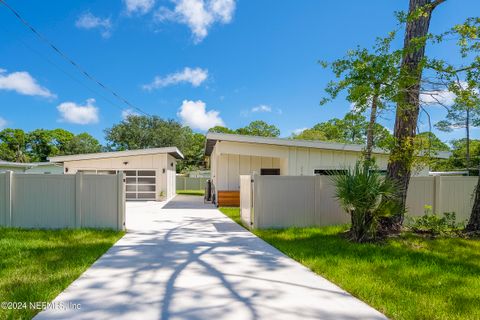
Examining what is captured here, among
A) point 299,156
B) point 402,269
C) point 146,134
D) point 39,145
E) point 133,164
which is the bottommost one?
point 402,269

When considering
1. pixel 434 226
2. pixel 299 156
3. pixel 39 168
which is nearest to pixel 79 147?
pixel 39 168

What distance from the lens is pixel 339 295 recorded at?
3.45 metres

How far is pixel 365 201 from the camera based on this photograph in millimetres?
6082

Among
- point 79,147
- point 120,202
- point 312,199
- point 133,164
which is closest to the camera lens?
point 120,202

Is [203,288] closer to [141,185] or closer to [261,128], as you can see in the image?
[141,185]

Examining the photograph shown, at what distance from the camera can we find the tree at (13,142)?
44.7 meters

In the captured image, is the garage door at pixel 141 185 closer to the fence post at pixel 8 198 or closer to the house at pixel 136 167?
the house at pixel 136 167

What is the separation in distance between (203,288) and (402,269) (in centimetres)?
272

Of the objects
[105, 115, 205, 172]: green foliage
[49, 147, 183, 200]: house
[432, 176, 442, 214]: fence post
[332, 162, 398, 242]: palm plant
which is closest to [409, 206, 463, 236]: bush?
[432, 176, 442, 214]: fence post

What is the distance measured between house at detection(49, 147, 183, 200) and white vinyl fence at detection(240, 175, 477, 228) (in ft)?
32.2

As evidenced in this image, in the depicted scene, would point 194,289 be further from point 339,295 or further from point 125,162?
point 125,162

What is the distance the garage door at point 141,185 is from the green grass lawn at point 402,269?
11.5 m

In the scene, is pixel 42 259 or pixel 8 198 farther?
pixel 8 198

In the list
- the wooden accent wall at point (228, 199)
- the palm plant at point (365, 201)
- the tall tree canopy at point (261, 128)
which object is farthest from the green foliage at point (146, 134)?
the palm plant at point (365, 201)
